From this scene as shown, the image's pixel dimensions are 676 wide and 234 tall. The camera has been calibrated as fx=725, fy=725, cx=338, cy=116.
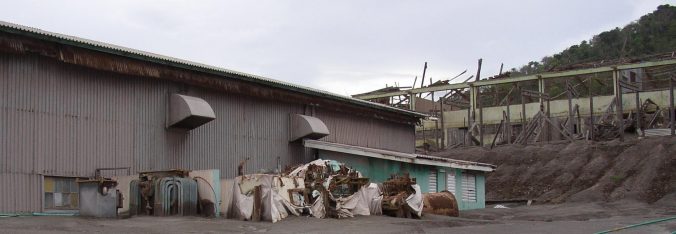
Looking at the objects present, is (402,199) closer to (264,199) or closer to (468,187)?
(264,199)

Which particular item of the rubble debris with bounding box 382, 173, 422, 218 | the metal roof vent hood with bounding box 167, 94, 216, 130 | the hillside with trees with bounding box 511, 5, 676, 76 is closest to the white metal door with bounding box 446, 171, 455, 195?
the rubble debris with bounding box 382, 173, 422, 218

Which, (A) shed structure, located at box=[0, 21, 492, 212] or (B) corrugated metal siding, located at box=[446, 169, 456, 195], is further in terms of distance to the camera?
(B) corrugated metal siding, located at box=[446, 169, 456, 195]

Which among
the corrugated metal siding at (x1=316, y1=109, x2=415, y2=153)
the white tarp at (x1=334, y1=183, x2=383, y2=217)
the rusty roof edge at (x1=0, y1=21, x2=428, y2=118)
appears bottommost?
the white tarp at (x1=334, y1=183, x2=383, y2=217)

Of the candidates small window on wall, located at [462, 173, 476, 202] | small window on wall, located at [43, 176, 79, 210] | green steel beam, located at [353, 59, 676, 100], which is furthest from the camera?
green steel beam, located at [353, 59, 676, 100]

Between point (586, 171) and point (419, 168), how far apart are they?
1221 cm

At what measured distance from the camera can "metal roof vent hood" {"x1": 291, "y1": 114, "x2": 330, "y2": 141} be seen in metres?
26.6

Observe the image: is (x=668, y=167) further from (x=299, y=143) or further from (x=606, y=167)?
(x=299, y=143)

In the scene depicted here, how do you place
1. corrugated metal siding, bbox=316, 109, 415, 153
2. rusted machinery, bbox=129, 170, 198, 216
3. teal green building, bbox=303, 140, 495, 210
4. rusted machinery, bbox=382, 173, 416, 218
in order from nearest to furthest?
rusted machinery, bbox=129, 170, 198, 216, rusted machinery, bbox=382, 173, 416, 218, teal green building, bbox=303, 140, 495, 210, corrugated metal siding, bbox=316, 109, 415, 153

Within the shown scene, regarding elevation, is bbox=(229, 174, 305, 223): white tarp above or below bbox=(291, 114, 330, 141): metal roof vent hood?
below

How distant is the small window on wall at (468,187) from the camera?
3095 cm

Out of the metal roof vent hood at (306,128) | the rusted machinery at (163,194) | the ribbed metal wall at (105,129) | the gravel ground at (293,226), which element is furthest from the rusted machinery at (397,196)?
the rusted machinery at (163,194)

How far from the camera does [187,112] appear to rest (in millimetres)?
21438

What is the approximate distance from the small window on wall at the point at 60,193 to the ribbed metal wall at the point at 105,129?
264 millimetres

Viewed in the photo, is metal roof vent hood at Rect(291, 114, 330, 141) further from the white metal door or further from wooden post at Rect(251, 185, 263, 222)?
wooden post at Rect(251, 185, 263, 222)
